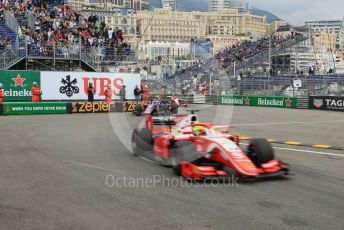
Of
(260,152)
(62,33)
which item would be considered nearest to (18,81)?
(62,33)

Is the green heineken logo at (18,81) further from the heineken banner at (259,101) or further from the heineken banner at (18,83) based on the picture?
the heineken banner at (259,101)

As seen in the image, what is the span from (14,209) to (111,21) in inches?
6223

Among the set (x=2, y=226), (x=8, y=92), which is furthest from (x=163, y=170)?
(x=8, y=92)

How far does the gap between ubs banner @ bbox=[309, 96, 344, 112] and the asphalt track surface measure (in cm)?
1698

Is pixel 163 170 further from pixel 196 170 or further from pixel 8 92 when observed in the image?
pixel 8 92

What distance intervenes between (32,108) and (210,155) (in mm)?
16762

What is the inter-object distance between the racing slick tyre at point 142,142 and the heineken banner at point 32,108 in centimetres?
1370

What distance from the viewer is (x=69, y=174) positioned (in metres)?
7.75

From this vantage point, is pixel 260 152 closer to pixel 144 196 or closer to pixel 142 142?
pixel 144 196

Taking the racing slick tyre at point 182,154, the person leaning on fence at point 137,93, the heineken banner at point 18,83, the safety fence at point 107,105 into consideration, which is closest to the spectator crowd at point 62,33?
the heineken banner at point 18,83

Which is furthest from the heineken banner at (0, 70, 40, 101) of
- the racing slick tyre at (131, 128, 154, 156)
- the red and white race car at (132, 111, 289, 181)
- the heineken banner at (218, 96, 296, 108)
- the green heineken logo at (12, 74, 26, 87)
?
the red and white race car at (132, 111, 289, 181)

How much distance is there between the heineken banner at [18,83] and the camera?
84.2 ft

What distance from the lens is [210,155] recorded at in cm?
766

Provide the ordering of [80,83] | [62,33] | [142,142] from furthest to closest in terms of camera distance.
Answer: [62,33] → [80,83] → [142,142]
